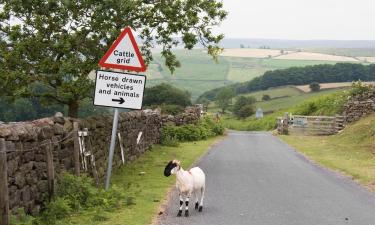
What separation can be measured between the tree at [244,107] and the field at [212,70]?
3149 centimetres

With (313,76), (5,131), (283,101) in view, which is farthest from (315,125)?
(313,76)

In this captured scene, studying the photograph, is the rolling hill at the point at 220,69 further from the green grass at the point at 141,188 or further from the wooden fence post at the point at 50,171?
the wooden fence post at the point at 50,171

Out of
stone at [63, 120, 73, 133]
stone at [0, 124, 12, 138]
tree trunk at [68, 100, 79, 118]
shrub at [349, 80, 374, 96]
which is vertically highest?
shrub at [349, 80, 374, 96]

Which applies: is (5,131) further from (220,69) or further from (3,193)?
(220,69)

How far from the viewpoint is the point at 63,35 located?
17.2 meters

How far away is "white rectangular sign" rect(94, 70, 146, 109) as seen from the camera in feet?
36.7

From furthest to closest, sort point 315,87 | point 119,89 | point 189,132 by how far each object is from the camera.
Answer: point 315,87 → point 189,132 → point 119,89

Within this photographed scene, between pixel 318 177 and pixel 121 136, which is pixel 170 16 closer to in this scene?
pixel 121 136

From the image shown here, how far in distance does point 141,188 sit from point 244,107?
8474cm

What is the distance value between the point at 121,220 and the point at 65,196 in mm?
1564

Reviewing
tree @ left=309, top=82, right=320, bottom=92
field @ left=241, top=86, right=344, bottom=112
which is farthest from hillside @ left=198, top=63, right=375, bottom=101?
tree @ left=309, top=82, right=320, bottom=92

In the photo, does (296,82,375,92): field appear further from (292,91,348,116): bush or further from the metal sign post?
the metal sign post

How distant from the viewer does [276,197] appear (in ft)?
44.2

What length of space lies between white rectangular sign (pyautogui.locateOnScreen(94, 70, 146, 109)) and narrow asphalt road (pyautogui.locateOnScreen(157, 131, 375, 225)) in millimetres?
2281
